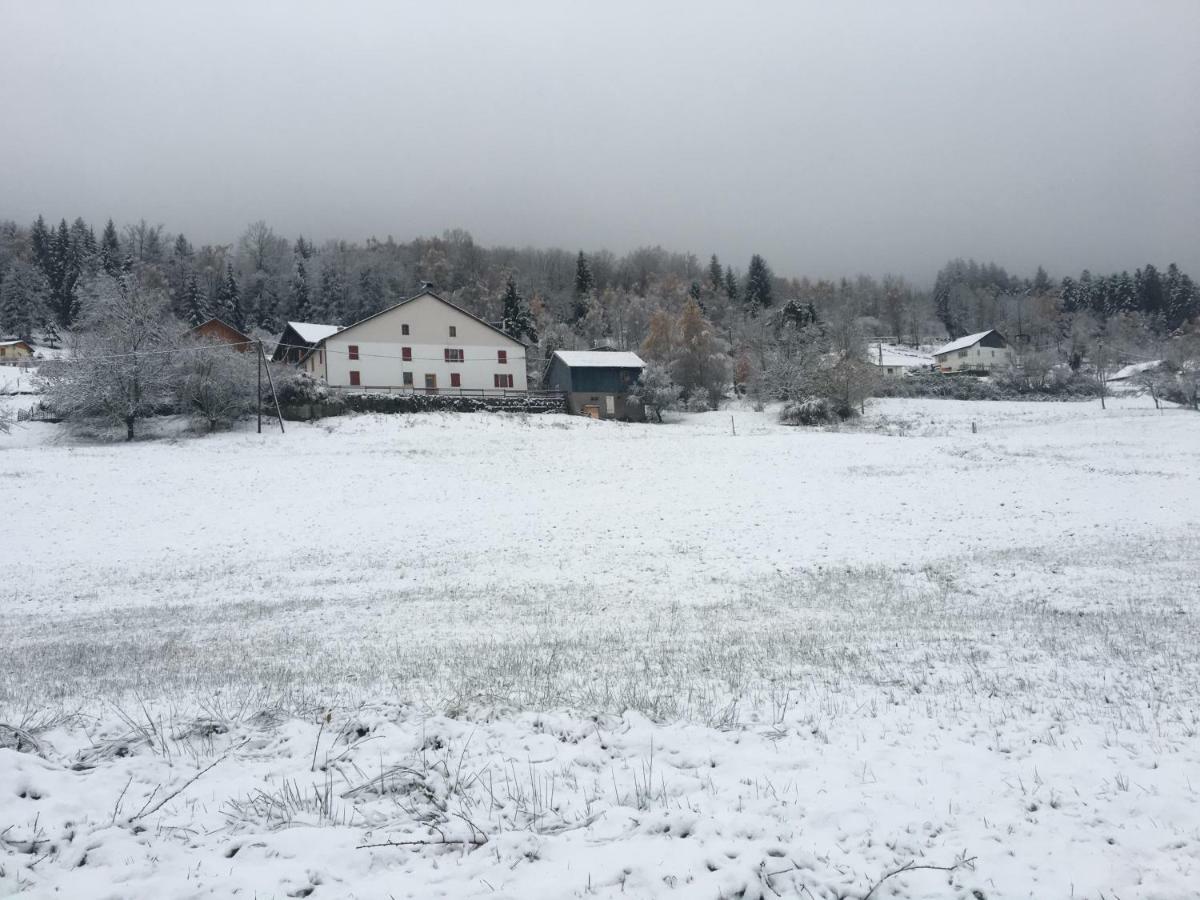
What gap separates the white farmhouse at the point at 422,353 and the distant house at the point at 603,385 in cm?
655

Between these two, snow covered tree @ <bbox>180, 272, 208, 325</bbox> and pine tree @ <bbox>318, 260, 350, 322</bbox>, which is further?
pine tree @ <bbox>318, 260, 350, 322</bbox>

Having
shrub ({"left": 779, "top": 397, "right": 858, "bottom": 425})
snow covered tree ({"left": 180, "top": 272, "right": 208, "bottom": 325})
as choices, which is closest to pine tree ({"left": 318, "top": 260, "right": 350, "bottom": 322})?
snow covered tree ({"left": 180, "top": 272, "right": 208, "bottom": 325})

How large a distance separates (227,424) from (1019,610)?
162 feet

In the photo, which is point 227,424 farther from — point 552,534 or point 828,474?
point 828,474

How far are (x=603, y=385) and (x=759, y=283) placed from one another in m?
81.7

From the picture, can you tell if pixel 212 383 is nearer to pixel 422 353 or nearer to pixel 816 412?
pixel 422 353

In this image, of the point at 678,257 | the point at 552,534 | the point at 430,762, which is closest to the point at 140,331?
the point at 552,534

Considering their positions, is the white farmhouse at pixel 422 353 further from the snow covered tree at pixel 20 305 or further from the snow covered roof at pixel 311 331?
the snow covered tree at pixel 20 305

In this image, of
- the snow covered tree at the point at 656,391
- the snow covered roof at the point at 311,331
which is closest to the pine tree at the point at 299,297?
the snow covered roof at the point at 311,331

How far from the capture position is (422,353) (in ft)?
213

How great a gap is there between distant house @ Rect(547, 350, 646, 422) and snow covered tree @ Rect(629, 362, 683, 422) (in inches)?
36.4

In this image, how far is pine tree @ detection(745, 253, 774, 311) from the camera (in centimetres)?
13350

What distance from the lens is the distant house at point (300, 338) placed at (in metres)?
67.0

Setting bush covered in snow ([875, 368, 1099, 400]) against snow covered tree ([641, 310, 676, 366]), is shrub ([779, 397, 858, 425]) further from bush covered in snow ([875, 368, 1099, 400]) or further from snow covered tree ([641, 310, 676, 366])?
bush covered in snow ([875, 368, 1099, 400])
